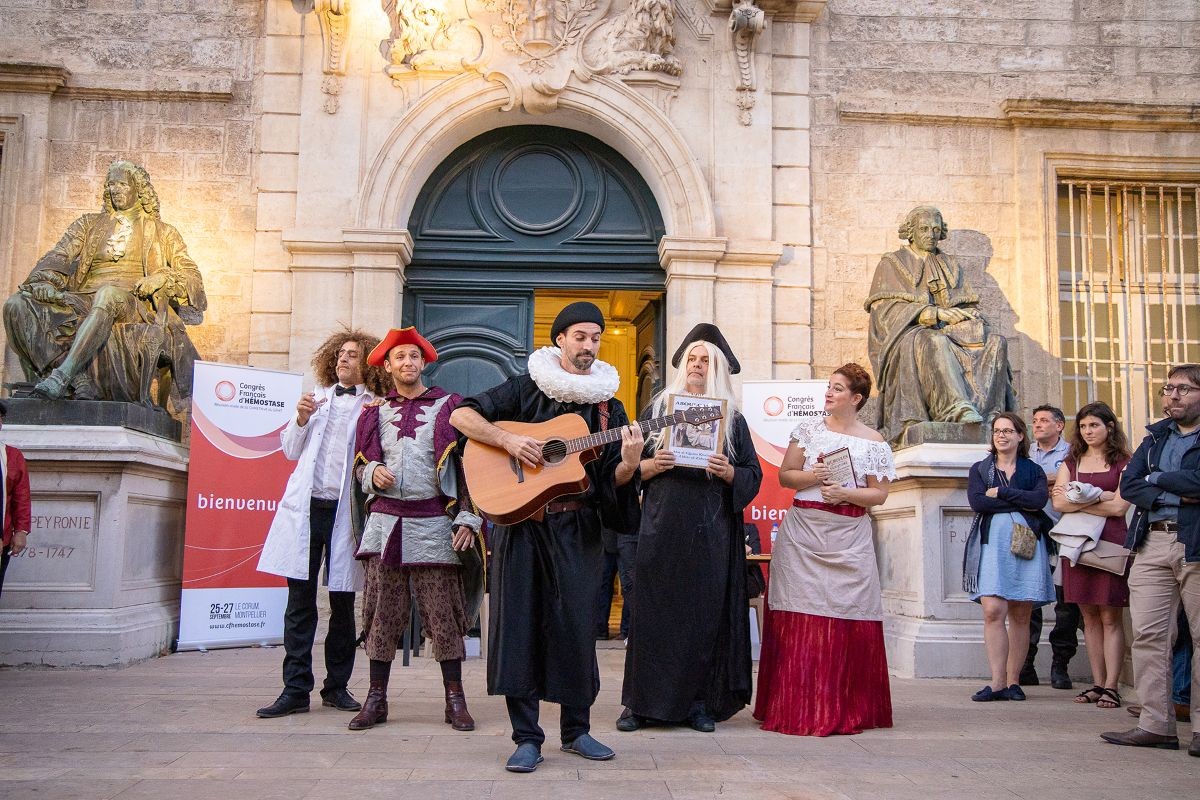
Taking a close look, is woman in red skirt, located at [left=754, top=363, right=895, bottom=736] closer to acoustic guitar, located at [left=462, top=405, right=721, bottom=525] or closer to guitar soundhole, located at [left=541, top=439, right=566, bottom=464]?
acoustic guitar, located at [left=462, top=405, right=721, bottom=525]

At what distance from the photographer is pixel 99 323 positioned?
769cm

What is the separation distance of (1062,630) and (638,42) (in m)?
5.85

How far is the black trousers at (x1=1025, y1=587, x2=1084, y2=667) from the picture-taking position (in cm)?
728

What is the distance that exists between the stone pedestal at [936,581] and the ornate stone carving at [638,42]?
161 inches

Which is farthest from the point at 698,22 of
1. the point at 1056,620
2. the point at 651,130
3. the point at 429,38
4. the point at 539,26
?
the point at 1056,620

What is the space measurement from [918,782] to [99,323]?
6.23 metres

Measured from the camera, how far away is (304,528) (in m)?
5.38

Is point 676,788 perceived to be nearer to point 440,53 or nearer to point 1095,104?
point 440,53

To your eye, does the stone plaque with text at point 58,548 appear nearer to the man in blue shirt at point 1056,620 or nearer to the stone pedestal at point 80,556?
the stone pedestal at point 80,556

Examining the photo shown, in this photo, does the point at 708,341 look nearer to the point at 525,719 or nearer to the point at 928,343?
the point at 525,719

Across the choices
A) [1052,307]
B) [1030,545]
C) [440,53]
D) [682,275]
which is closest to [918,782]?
[1030,545]

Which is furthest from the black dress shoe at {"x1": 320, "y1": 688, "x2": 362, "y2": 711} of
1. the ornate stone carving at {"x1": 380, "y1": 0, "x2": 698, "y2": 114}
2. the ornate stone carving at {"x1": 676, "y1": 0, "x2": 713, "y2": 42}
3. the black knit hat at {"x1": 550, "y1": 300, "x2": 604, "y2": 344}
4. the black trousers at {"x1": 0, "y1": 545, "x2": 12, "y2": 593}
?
the ornate stone carving at {"x1": 676, "y1": 0, "x2": 713, "y2": 42}

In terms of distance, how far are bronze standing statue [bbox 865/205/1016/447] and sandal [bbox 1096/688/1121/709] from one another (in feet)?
7.25

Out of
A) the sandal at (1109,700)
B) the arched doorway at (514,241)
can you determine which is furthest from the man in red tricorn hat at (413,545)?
the arched doorway at (514,241)
